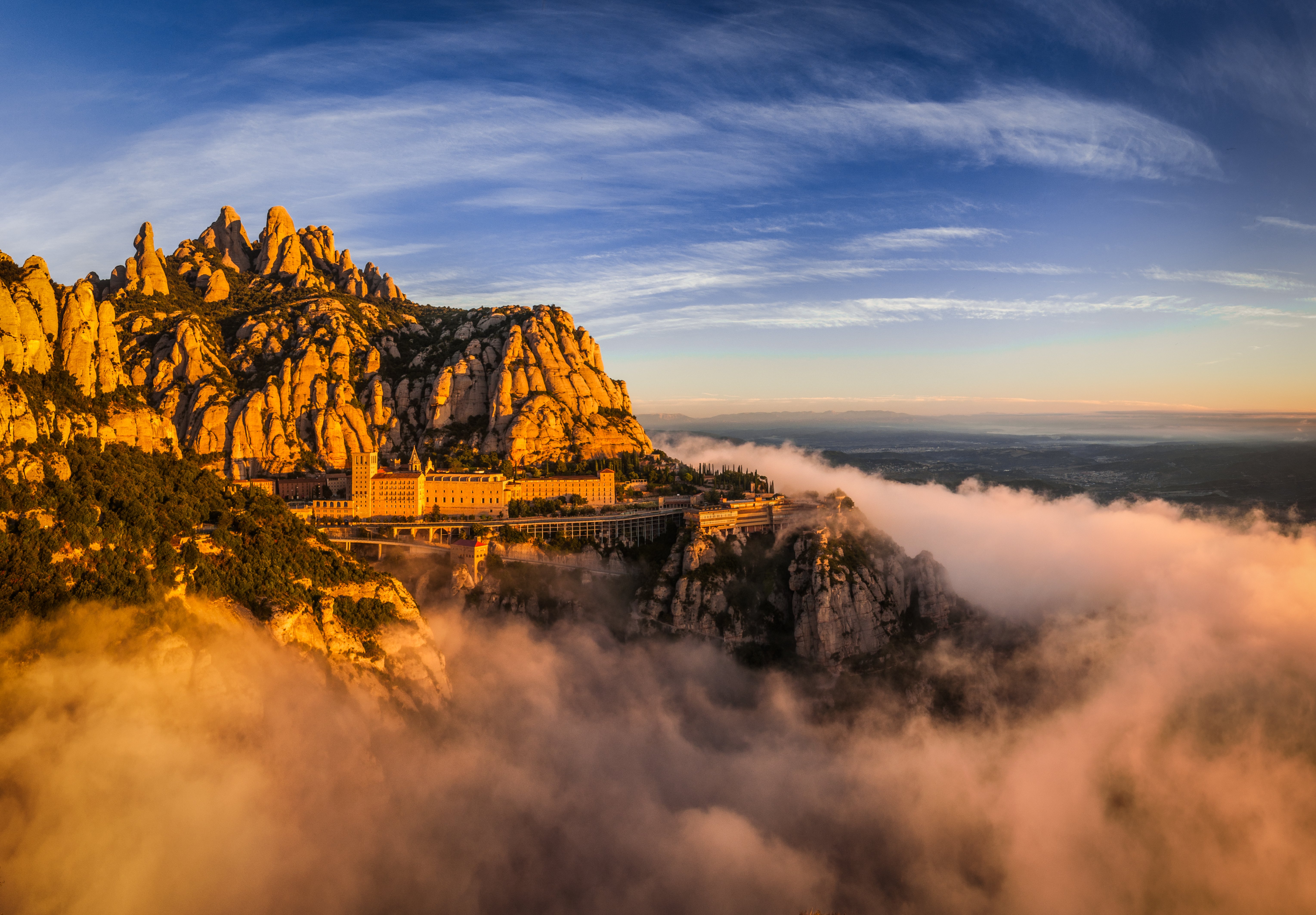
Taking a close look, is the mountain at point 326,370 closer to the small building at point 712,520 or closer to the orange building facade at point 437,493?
the orange building facade at point 437,493

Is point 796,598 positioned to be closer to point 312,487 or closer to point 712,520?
point 712,520

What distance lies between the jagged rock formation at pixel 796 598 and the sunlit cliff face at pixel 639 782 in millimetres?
4509

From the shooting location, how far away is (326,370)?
134 m

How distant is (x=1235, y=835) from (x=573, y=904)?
190 feet

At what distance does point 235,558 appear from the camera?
67.1 metres

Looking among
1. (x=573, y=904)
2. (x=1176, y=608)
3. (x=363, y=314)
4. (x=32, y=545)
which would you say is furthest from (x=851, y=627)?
(x=363, y=314)

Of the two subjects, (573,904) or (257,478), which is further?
(257,478)

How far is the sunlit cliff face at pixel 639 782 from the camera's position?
47.5m

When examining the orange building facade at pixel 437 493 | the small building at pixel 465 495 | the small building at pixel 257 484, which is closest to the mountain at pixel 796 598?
the orange building facade at pixel 437 493

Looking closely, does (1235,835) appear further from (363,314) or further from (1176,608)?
(363,314)

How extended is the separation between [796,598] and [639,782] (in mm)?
31757

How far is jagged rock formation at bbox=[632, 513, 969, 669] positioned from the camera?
285ft

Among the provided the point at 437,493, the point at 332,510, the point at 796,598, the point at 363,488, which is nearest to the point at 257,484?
the point at 332,510

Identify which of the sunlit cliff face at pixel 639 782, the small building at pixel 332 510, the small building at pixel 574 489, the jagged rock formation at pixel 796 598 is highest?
the small building at pixel 574 489
